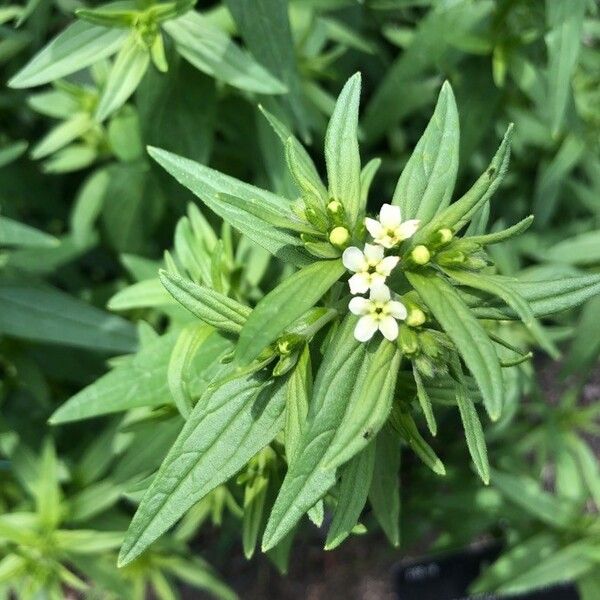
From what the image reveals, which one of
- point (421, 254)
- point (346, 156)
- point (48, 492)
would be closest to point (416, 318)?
point (421, 254)

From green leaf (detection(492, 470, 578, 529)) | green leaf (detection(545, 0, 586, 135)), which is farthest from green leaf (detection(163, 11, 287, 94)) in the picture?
green leaf (detection(492, 470, 578, 529))

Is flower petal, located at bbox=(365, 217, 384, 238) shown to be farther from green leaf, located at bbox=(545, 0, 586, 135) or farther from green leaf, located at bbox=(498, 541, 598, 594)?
green leaf, located at bbox=(498, 541, 598, 594)

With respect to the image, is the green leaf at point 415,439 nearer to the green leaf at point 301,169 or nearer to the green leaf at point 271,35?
the green leaf at point 301,169

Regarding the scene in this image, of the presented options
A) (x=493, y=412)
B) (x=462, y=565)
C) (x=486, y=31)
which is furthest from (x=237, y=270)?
(x=462, y=565)

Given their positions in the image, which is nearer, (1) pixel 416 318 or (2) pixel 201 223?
(1) pixel 416 318

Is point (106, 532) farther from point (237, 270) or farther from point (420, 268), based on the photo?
point (420, 268)

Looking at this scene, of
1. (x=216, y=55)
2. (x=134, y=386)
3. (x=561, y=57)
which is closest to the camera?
(x=134, y=386)

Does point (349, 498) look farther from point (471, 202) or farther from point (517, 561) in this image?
point (517, 561)
